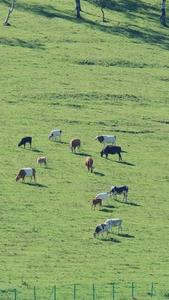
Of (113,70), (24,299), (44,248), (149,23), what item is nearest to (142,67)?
(113,70)

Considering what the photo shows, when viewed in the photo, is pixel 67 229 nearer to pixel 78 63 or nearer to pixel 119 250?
pixel 119 250

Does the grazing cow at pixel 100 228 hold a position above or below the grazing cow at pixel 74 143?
above

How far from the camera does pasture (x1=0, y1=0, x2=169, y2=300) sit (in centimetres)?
5375

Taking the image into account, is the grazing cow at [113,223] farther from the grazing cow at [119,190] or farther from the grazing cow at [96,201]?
the grazing cow at [119,190]

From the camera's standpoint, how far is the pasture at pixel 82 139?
53750 mm

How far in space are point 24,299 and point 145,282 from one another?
793 cm

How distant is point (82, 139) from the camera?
79500 millimetres

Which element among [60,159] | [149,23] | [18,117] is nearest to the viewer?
[60,159]

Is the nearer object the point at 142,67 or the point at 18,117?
the point at 18,117

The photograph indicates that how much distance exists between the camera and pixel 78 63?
102m

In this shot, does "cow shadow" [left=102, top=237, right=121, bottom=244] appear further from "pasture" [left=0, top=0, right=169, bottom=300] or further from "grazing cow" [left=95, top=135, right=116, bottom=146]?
"grazing cow" [left=95, top=135, right=116, bottom=146]

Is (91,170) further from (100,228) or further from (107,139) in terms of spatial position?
(100,228)

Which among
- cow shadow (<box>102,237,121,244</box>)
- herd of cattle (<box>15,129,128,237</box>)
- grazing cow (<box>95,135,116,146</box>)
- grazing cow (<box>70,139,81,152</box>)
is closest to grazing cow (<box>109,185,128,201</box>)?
herd of cattle (<box>15,129,128,237</box>)

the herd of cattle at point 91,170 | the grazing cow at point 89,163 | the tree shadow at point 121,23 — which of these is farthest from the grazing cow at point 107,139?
the tree shadow at point 121,23
